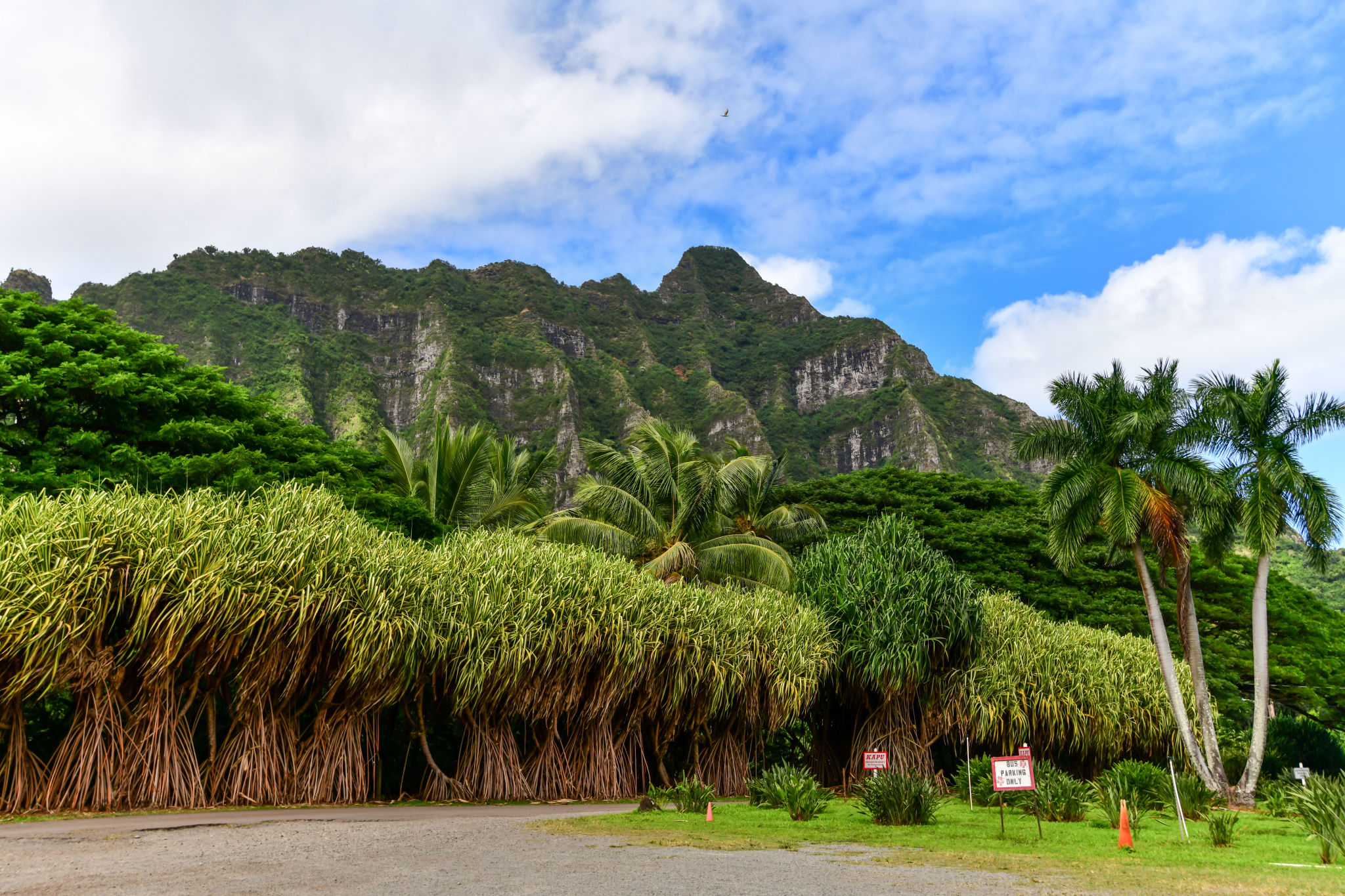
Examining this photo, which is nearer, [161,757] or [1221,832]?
[1221,832]

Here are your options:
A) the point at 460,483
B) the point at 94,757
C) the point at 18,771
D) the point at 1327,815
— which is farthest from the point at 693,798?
the point at 460,483

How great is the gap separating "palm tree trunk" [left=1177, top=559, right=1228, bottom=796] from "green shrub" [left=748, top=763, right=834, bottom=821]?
9.57 metres

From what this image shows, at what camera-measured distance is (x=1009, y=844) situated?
9.80 metres

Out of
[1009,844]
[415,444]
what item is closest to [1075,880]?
[1009,844]

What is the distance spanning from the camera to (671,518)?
76.9 feet

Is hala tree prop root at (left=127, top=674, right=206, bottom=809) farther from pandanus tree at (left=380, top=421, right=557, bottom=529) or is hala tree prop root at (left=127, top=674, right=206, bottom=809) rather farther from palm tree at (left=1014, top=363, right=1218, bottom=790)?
palm tree at (left=1014, top=363, right=1218, bottom=790)

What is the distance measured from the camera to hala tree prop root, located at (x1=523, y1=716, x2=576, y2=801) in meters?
15.3

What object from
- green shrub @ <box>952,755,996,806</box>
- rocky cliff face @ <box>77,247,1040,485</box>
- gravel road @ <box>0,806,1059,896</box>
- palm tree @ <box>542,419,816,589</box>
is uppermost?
rocky cliff face @ <box>77,247,1040,485</box>

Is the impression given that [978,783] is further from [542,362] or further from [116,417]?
[542,362]

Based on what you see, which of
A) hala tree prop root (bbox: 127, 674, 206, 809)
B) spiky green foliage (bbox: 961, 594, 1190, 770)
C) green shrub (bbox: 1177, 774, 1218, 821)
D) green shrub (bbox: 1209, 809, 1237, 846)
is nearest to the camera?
green shrub (bbox: 1209, 809, 1237, 846)

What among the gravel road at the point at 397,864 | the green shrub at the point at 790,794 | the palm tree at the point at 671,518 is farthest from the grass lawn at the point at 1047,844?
the palm tree at the point at 671,518

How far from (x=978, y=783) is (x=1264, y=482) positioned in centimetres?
935

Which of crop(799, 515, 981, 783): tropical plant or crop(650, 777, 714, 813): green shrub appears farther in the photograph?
crop(799, 515, 981, 783): tropical plant

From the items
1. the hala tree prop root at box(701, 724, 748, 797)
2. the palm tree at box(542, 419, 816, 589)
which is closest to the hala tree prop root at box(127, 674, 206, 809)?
the hala tree prop root at box(701, 724, 748, 797)
